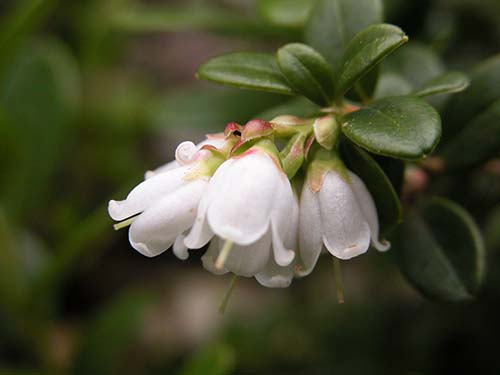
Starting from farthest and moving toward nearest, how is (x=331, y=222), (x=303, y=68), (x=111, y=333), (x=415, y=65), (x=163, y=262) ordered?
(x=163, y=262) → (x=111, y=333) → (x=415, y=65) → (x=303, y=68) → (x=331, y=222)

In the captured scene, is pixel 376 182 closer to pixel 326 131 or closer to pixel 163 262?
pixel 326 131

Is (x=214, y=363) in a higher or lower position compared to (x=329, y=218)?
lower

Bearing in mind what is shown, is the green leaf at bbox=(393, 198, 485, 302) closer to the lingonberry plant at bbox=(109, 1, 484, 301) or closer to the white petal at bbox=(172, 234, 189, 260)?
the lingonberry plant at bbox=(109, 1, 484, 301)

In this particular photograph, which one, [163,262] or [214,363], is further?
[163,262]

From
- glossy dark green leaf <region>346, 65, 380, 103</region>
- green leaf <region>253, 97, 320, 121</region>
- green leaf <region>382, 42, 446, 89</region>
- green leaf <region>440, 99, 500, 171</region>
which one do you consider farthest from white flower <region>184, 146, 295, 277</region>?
green leaf <region>382, 42, 446, 89</region>

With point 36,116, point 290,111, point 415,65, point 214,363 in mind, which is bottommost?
point 214,363

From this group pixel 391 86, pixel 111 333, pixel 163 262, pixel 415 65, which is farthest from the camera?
pixel 163 262

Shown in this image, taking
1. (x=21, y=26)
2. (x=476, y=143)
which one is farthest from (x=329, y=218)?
(x=21, y=26)
